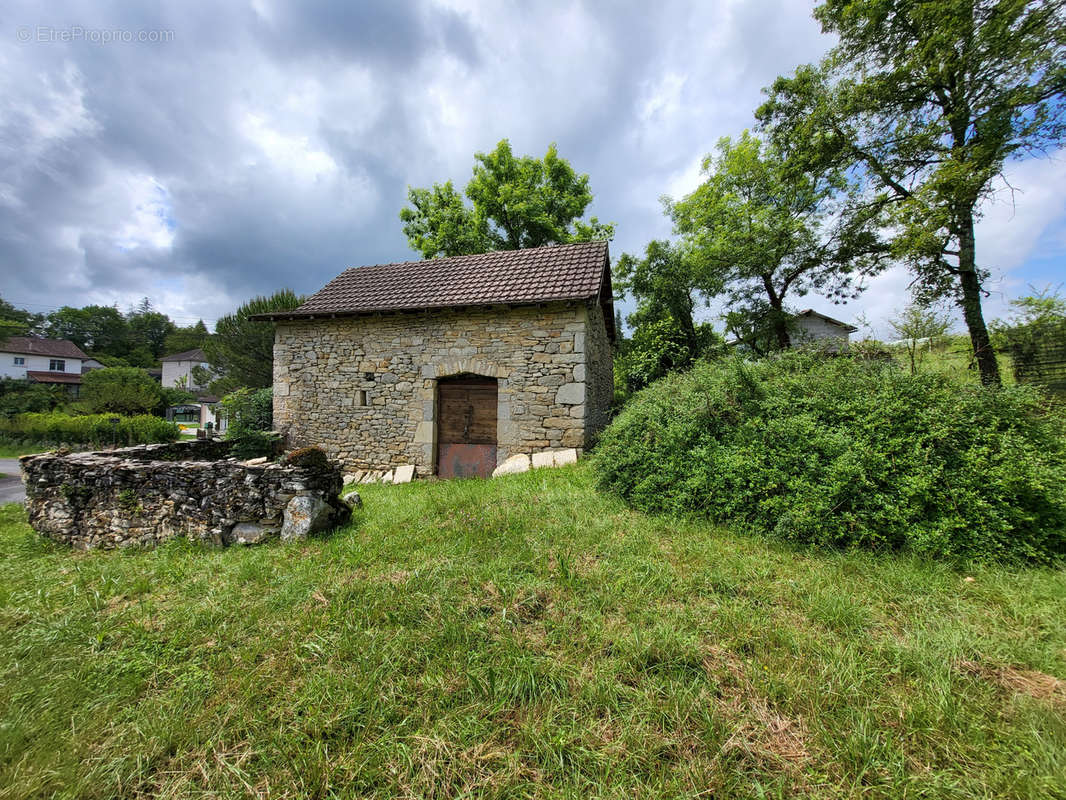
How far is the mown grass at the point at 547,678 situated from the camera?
A: 156cm

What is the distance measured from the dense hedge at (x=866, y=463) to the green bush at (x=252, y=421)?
26.2 feet

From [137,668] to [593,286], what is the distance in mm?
7337

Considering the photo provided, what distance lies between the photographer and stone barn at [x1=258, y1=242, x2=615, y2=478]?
7422 millimetres

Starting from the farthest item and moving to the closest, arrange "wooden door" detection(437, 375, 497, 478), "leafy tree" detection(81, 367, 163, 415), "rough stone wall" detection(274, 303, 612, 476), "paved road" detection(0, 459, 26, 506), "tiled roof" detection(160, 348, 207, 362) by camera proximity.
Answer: "tiled roof" detection(160, 348, 207, 362), "leafy tree" detection(81, 367, 163, 415), "paved road" detection(0, 459, 26, 506), "wooden door" detection(437, 375, 497, 478), "rough stone wall" detection(274, 303, 612, 476)

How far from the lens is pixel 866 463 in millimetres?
3352

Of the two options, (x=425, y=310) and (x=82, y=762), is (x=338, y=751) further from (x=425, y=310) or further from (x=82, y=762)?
(x=425, y=310)

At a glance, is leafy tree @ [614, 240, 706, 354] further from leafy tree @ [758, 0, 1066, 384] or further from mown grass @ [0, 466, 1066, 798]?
mown grass @ [0, 466, 1066, 798]

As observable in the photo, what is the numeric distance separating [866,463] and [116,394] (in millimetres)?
26535

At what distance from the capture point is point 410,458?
26.9 ft

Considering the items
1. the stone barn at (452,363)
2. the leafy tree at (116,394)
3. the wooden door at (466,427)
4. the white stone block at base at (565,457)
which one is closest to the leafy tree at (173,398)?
the leafy tree at (116,394)

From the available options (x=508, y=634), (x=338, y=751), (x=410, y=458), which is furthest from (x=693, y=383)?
(x=410, y=458)

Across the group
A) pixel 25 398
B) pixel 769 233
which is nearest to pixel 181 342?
pixel 25 398

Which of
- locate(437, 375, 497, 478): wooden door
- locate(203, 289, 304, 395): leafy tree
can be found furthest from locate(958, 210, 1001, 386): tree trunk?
locate(203, 289, 304, 395): leafy tree

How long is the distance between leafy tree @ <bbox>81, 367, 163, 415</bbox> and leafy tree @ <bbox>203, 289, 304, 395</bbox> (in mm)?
3433
